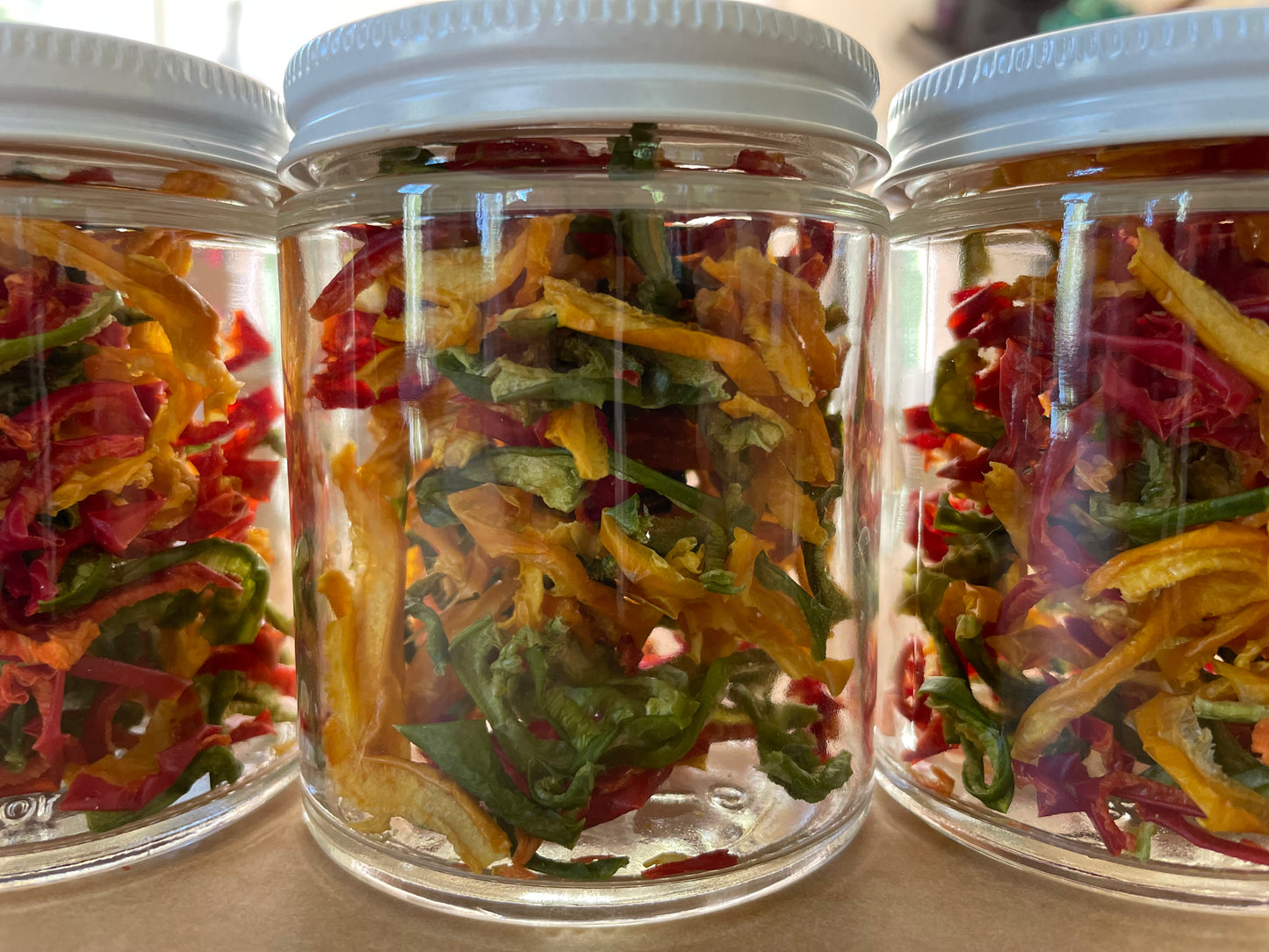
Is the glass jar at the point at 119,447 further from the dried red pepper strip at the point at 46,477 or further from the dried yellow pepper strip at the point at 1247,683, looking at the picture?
the dried yellow pepper strip at the point at 1247,683

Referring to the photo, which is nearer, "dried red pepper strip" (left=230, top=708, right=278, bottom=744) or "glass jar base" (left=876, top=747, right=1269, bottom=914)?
"glass jar base" (left=876, top=747, right=1269, bottom=914)

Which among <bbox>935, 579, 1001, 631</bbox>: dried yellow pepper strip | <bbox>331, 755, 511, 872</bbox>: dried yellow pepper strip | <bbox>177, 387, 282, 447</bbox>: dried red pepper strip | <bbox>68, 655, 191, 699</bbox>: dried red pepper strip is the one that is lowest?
<bbox>331, 755, 511, 872</bbox>: dried yellow pepper strip

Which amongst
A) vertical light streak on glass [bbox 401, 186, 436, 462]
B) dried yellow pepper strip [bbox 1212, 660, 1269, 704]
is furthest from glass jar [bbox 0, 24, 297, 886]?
dried yellow pepper strip [bbox 1212, 660, 1269, 704]

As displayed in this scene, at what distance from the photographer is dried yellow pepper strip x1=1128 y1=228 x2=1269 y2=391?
0.37m

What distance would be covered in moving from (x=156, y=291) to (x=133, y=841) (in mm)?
235

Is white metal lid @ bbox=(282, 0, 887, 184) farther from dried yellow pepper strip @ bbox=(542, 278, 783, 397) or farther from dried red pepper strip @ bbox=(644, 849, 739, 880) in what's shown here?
dried red pepper strip @ bbox=(644, 849, 739, 880)

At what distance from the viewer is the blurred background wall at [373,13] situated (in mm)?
708

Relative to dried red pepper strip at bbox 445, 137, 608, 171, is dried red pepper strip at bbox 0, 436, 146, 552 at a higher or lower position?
lower

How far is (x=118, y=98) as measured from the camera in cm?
39

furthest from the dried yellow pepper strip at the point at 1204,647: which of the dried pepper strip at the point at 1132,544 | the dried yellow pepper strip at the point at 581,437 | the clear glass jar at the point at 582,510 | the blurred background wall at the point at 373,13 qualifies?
the blurred background wall at the point at 373,13

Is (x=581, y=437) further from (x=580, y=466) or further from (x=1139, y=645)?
(x=1139, y=645)

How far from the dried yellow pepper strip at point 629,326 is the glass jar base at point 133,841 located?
0.91ft

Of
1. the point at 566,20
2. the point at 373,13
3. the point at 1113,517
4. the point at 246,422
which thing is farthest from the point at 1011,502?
the point at 373,13

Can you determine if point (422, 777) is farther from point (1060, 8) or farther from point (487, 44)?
point (1060, 8)
